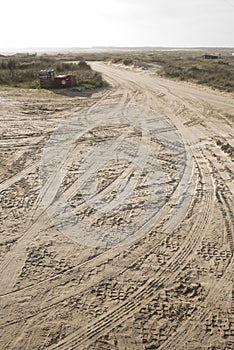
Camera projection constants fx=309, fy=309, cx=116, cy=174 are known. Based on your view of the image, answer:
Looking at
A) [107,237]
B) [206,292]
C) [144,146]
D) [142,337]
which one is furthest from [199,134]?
[142,337]

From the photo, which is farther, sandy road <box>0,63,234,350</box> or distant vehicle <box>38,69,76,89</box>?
distant vehicle <box>38,69,76,89</box>

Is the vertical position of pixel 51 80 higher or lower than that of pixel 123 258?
higher

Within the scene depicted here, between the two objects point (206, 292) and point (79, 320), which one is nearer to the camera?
point (79, 320)

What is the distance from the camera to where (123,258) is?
18.6ft

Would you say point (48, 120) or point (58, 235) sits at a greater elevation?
point (48, 120)

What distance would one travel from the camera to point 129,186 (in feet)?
26.8

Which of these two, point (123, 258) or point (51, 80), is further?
point (51, 80)

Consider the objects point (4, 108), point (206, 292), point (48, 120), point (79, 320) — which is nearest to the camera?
point (79, 320)

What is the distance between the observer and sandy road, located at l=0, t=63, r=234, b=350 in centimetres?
434

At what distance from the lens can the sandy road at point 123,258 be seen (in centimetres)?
→ 434

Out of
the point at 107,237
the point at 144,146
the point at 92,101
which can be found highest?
the point at 92,101

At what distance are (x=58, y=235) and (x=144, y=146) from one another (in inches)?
224

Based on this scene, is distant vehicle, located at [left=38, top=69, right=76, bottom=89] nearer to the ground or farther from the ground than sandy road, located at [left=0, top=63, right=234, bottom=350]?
farther from the ground

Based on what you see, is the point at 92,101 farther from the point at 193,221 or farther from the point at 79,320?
the point at 79,320
